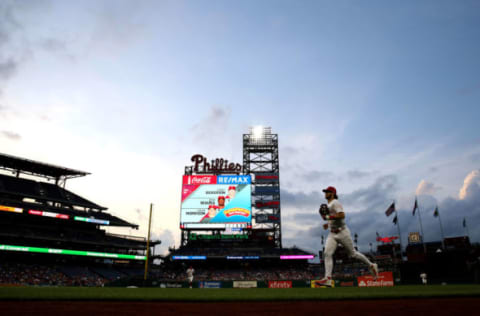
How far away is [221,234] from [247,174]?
10286 millimetres

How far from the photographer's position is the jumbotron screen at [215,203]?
46688 mm

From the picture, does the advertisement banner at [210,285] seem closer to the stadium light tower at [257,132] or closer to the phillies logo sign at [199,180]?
the phillies logo sign at [199,180]

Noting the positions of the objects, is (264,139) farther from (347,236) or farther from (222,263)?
(347,236)

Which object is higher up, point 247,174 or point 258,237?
point 247,174

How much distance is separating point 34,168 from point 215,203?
2809 cm

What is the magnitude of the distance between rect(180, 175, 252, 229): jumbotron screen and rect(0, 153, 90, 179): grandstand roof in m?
18.7

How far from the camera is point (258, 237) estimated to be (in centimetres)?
5166

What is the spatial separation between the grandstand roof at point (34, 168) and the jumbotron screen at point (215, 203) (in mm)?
18664

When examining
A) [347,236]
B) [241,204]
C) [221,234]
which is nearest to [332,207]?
[347,236]

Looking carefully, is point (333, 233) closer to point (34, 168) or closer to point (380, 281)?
point (380, 281)

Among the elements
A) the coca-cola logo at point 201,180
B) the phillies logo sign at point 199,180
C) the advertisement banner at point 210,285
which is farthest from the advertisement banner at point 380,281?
the coca-cola logo at point 201,180

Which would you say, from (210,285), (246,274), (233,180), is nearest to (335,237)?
(210,285)

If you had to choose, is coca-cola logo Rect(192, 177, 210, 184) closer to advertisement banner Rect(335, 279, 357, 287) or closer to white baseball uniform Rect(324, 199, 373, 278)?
advertisement banner Rect(335, 279, 357, 287)

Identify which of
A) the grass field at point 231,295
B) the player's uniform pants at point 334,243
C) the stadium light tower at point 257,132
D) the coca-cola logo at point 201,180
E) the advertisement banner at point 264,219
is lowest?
the grass field at point 231,295
